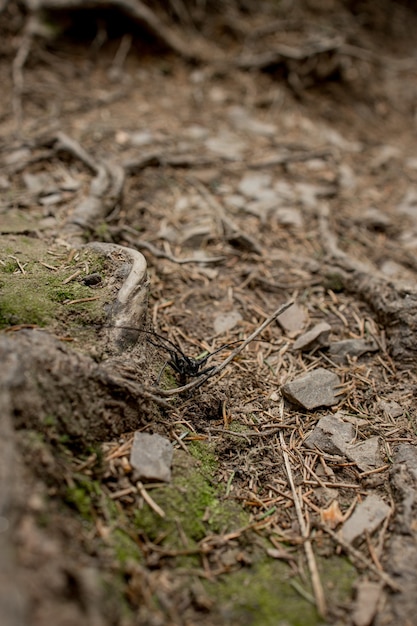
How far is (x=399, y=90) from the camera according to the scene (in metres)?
6.31

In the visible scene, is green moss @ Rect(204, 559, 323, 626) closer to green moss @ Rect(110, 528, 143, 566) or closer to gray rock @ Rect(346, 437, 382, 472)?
green moss @ Rect(110, 528, 143, 566)

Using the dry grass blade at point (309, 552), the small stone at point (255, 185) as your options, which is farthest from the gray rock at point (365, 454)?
the small stone at point (255, 185)

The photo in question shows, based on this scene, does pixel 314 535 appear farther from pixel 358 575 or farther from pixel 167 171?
pixel 167 171

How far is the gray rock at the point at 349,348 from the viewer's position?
2.94 metres

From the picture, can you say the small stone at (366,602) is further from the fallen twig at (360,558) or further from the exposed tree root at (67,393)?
the exposed tree root at (67,393)

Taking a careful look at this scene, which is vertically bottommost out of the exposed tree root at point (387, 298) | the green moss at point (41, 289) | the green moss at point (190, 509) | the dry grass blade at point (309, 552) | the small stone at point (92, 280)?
the green moss at point (190, 509)

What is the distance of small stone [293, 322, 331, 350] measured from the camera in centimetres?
293

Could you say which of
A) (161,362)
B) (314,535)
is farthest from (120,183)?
(314,535)

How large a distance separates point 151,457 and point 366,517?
0.92 metres

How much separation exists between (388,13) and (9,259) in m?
6.62

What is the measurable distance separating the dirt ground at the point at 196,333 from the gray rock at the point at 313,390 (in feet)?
0.10

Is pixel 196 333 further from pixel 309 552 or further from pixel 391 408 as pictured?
pixel 309 552

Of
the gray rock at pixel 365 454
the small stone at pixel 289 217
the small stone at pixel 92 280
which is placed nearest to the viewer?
the gray rock at pixel 365 454

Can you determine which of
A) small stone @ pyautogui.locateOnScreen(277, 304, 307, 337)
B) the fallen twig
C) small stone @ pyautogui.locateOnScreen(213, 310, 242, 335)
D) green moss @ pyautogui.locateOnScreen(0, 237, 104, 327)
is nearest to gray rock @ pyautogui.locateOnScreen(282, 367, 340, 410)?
small stone @ pyautogui.locateOnScreen(277, 304, 307, 337)
